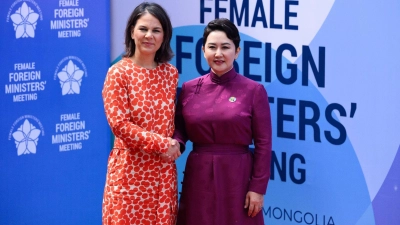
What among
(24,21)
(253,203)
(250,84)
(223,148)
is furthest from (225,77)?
(24,21)

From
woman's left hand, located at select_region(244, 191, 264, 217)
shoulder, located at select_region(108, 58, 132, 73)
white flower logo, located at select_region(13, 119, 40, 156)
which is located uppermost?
shoulder, located at select_region(108, 58, 132, 73)

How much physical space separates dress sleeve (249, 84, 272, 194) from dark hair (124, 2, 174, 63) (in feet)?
1.59

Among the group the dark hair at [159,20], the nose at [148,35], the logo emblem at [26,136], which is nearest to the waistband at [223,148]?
the dark hair at [159,20]

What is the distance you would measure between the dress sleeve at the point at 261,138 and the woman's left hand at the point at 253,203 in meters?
0.02

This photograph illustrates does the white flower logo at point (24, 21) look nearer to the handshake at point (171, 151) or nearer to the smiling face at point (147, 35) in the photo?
the smiling face at point (147, 35)

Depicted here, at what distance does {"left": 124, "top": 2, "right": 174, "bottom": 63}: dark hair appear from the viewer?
153 inches

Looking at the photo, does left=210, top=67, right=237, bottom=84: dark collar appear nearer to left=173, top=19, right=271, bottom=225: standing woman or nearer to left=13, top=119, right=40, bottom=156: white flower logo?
left=173, top=19, right=271, bottom=225: standing woman

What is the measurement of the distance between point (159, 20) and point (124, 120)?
0.50 meters

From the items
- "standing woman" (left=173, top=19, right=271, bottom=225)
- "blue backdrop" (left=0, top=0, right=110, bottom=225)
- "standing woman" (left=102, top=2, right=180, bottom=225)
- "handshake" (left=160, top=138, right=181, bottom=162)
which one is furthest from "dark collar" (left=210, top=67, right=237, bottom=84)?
"blue backdrop" (left=0, top=0, right=110, bottom=225)

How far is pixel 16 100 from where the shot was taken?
16.1ft

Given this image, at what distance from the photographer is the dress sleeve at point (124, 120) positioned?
12.3 ft

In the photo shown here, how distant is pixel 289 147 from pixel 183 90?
903mm

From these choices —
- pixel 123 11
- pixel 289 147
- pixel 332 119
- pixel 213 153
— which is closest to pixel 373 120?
pixel 332 119

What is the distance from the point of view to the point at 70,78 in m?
5.21
